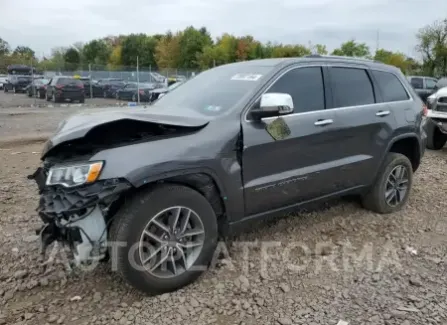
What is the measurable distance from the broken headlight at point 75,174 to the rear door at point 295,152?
1.17 meters

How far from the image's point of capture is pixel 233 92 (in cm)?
372

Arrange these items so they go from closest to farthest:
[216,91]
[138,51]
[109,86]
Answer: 1. [216,91]
2. [109,86]
3. [138,51]

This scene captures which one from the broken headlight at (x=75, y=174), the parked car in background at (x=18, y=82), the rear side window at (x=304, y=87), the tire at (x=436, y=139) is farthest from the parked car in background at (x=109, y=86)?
the broken headlight at (x=75, y=174)

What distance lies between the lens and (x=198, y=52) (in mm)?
51094

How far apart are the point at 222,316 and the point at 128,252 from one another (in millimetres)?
788

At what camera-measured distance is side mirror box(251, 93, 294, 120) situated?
3.41 metres

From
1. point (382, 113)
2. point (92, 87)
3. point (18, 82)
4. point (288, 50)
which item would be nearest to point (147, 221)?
point (382, 113)

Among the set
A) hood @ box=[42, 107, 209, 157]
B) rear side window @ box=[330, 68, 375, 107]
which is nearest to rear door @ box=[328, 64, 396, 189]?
rear side window @ box=[330, 68, 375, 107]

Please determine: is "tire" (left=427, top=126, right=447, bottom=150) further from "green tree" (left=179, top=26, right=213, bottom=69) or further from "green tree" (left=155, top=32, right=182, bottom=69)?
"green tree" (left=155, top=32, right=182, bottom=69)

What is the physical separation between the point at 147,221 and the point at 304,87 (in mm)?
1967

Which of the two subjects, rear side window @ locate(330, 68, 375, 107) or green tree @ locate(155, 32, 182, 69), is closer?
rear side window @ locate(330, 68, 375, 107)

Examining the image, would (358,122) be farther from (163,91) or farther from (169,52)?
(169,52)

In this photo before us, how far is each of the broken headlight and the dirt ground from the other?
907 millimetres

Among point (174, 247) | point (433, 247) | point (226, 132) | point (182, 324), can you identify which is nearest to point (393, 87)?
point (433, 247)
